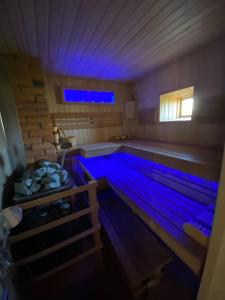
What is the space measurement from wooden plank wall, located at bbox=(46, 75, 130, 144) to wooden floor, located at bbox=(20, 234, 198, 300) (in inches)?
82.1

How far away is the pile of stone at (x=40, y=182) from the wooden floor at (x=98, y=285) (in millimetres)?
776

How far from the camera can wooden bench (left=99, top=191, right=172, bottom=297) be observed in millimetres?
1053

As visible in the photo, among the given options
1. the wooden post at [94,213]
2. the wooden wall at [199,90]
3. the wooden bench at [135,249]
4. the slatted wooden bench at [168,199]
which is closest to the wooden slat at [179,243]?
the slatted wooden bench at [168,199]

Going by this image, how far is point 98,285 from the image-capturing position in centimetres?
120

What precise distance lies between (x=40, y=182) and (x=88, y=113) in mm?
1870

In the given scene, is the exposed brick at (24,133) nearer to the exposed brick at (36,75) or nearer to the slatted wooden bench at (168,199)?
the exposed brick at (36,75)

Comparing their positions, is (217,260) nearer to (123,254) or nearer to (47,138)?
(123,254)

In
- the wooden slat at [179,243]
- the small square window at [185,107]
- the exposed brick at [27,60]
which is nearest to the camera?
the wooden slat at [179,243]

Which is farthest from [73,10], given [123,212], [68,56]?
[123,212]

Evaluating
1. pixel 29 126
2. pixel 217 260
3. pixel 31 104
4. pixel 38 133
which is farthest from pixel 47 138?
pixel 217 260

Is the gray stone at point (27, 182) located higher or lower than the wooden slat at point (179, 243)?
higher

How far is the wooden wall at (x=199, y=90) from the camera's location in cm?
151

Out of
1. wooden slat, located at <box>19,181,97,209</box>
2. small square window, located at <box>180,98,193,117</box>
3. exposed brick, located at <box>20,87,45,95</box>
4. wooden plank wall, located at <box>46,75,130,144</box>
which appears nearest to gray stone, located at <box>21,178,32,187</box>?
wooden slat, located at <box>19,181,97,209</box>

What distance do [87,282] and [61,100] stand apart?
264cm
